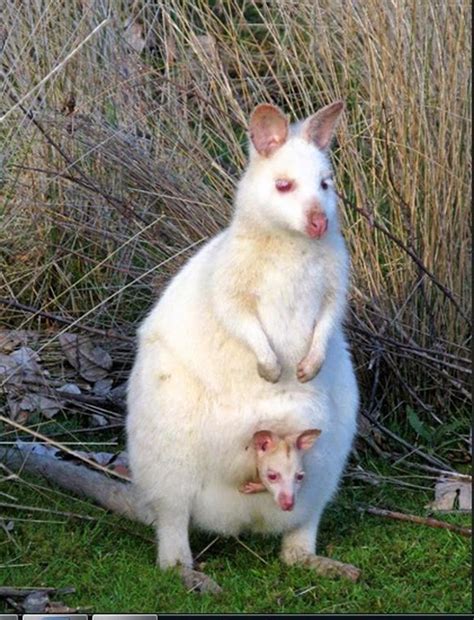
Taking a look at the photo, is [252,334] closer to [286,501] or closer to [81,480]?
[286,501]

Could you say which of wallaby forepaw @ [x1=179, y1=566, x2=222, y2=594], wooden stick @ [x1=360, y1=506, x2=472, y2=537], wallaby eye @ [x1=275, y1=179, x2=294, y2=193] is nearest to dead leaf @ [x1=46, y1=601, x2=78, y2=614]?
wallaby forepaw @ [x1=179, y1=566, x2=222, y2=594]

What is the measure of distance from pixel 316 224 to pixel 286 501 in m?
0.72

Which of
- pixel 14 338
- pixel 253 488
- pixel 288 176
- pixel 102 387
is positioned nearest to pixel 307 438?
pixel 253 488

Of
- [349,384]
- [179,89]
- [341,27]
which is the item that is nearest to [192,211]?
[179,89]

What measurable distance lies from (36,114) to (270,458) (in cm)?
196

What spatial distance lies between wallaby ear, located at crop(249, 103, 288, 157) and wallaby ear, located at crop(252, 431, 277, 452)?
0.72 meters

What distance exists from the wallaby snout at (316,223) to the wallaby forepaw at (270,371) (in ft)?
1.19

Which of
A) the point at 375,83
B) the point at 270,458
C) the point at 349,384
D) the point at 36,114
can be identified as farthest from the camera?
the point at 36,114

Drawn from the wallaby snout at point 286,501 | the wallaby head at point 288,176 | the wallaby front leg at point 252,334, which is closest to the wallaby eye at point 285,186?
the wallaby head at point 288,176

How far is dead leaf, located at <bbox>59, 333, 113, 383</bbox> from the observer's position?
5.02 metres

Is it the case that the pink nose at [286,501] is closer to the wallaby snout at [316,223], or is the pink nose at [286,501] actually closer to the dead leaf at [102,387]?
the wallaby snout at [316,223]

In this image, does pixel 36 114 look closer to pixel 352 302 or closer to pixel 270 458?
pixel 352 302

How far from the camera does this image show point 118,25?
5.32m

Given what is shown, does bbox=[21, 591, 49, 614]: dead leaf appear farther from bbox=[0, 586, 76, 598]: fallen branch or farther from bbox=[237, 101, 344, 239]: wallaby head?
bbox=[237, 101, 344, 239]: wallaby head
